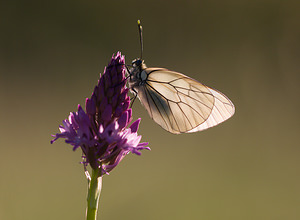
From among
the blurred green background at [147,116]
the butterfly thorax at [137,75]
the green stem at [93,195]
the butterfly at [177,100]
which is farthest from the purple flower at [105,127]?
the blurred green background at [147,116]

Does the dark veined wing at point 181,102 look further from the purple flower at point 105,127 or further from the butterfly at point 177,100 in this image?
the purple flower at point 105,127

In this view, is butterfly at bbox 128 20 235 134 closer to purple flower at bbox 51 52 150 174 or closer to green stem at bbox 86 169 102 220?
purple flower at bbox 51 52 150 174

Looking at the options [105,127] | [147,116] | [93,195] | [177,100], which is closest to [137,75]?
[177,100]

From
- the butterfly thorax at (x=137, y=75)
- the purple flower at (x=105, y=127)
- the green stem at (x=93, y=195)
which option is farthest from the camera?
the butterfly thorax at (x=137, y=75)

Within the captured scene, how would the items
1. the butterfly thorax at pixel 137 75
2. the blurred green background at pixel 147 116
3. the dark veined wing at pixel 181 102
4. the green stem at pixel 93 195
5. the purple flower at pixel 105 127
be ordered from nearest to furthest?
1. the green stem at pixel 93 195
2. the purple flower at pixel 105 127
3. the butterfly thorax at pixel 137 75
4. the dark veined wing at pixel 181 102
5. the blurred green background at pixel 147 116

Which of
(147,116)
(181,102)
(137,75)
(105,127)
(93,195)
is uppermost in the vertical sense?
(147,116)

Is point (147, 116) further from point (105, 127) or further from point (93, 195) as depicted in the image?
point (93, 195)
